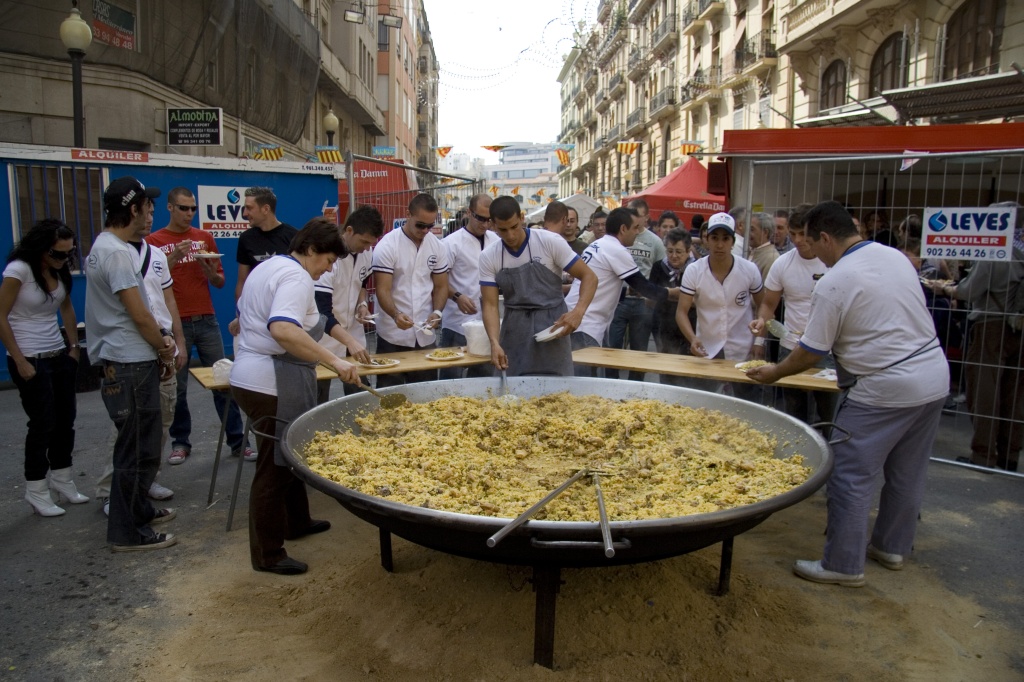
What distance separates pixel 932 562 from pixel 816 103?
22141mm

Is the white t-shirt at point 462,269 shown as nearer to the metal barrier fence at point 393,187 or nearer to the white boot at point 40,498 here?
the white boot at point 40,498

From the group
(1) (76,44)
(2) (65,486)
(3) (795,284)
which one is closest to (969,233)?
(3) (795,284)

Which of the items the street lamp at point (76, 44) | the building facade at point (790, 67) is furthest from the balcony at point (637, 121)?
the street lamp at point (76, 44)

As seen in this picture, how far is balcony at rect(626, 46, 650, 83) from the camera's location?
45.6m

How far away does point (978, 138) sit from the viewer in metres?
8.16

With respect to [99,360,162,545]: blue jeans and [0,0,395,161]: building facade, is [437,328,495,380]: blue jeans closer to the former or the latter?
[99,360,162,545]: blue jeans

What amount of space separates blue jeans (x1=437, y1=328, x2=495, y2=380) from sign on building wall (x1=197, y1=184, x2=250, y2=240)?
410 cm

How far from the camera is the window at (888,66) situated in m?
18.5

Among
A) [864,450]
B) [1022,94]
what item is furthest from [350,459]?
[1022,94]

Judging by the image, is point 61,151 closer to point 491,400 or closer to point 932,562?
point 491,400

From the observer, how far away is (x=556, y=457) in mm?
3633

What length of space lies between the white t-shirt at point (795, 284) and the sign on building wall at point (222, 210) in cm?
652

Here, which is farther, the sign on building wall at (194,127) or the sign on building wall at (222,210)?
the sign on building wall at (194,127)

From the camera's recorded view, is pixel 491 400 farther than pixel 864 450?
Yes
